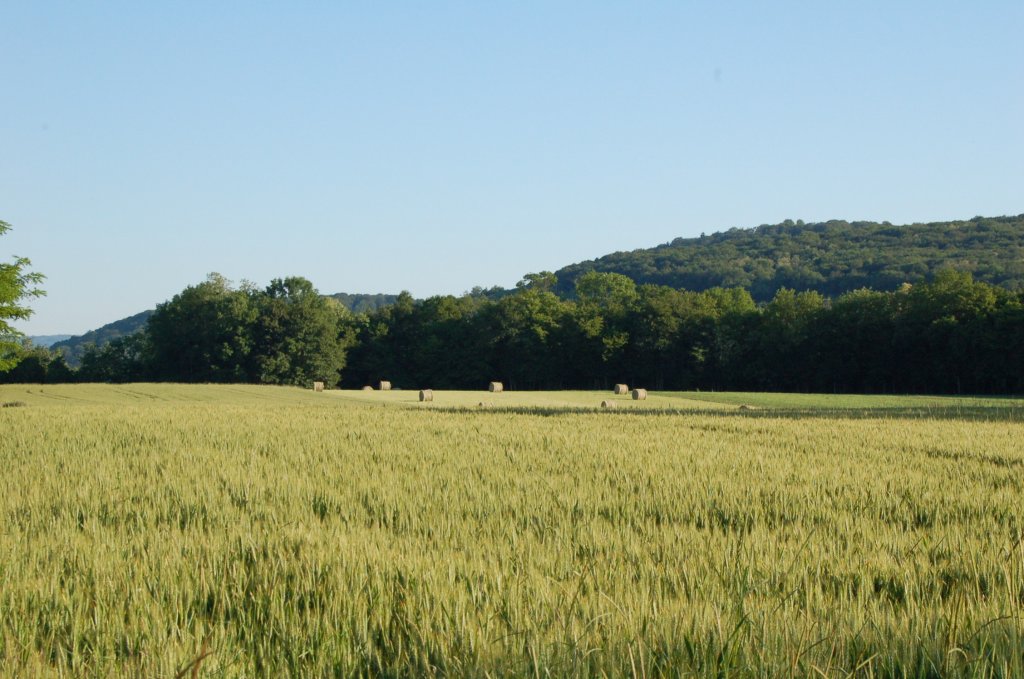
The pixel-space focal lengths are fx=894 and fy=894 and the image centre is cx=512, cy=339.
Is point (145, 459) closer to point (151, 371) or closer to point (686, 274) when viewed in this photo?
point (151, 371)

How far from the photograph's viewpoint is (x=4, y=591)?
4.31 meters

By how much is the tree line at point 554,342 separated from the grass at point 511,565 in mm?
64929

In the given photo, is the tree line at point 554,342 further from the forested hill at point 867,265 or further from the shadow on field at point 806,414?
the forested hill at point 867,265

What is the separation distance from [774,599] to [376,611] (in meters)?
1.80

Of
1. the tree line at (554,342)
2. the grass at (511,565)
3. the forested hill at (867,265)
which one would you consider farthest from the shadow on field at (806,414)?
the forested hill at (867,265)

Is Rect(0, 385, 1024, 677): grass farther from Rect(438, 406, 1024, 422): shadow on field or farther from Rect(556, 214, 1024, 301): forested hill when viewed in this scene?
Rect(556, 214, 1024, 301): forested hill

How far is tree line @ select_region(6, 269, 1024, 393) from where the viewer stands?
71.4 metres

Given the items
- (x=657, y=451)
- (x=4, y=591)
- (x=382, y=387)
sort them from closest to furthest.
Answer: (x=4, y=591)
(x=657, y=451)
(x=382, y=387)

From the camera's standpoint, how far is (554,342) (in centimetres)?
8756

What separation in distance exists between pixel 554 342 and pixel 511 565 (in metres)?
82.9

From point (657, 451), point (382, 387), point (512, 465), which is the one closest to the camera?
point (512, 465)

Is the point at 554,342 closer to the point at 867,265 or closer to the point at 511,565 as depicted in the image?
the point at 511,565

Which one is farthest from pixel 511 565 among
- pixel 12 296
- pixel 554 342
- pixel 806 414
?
pixel 554 342

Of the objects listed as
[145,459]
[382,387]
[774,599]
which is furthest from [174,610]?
[382,387]
